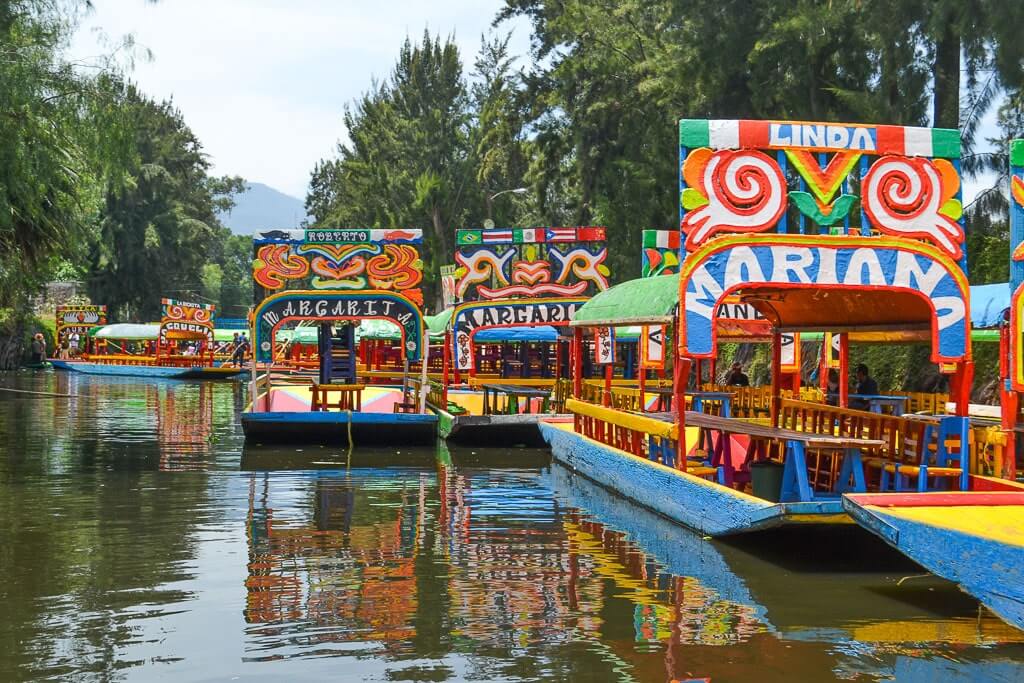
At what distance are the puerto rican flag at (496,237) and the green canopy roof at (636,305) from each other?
361 inches

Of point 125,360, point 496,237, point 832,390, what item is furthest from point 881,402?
point 125,360

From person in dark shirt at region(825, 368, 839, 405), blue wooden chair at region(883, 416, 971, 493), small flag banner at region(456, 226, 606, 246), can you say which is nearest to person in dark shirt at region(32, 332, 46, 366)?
small flag banner at region(456, 226, 606, 246)

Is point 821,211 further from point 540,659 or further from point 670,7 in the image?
point 670,7

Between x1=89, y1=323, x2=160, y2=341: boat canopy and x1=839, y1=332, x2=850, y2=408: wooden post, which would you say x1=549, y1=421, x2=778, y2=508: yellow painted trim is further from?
x1=89, y1=323, x2=160, y2=341: boat canopy

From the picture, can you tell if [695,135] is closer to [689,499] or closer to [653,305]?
[653,305]

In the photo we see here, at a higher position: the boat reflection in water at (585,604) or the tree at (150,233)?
the tree at (150,233)

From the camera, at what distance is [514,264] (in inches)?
1072

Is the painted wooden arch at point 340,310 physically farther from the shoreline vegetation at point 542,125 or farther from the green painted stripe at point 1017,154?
the green painted stripe at point 1017,154

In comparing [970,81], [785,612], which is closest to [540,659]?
[785,612]

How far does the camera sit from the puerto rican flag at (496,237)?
27.7 m

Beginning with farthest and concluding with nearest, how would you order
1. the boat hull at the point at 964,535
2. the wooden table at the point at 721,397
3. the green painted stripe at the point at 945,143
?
the wooden table at the point at 721,397
the green painted stripe at the point at 945,143
the boat hull at the point at 964,535

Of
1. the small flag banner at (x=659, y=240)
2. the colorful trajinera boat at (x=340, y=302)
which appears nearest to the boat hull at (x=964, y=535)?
the small flag banner at (x=659, y=240)

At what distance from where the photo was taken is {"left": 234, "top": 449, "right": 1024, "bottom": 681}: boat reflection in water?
8.23 meters

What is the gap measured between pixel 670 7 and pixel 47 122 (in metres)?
21.8
